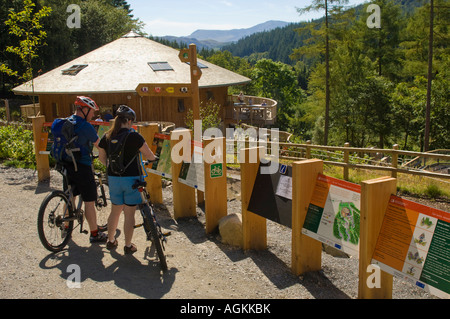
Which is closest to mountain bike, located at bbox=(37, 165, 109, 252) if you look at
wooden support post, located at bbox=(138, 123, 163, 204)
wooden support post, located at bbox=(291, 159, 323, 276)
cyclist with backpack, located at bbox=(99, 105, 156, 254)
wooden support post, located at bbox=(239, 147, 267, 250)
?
cyclist with backpack, located at bbox=(99, 105, 156, 254)

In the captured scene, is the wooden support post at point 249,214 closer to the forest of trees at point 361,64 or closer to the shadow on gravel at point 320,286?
the shadow on gravel at point 320,286

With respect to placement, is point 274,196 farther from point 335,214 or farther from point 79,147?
point 79,147

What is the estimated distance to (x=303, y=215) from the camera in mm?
4750

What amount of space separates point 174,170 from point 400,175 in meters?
10.0

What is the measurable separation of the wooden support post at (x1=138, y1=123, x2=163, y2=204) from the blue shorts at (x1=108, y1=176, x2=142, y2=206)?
8.78 feet

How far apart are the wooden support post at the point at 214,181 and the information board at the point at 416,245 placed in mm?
2883

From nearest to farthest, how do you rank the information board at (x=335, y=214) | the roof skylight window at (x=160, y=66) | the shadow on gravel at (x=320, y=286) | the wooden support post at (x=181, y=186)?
the information board at (x=335, y=214) < the shadow on gravel at (x=320, y=286) < the wooden support post at (x=181, y=186) < the roof skylight window at (x=160, y=66)

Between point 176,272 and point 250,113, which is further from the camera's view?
point 250,113

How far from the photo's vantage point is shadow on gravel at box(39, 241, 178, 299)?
4.57 m

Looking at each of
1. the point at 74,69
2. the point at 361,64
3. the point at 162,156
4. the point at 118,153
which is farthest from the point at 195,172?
the point at 361,64

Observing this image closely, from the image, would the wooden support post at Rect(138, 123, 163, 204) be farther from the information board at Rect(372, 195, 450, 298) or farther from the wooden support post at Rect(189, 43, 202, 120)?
the information board at Rect(372, 195, 450, 298)

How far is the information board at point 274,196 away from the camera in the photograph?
5.11 m

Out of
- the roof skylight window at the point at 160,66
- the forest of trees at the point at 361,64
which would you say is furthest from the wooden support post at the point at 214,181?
the roof skylight window at the point at 160,66

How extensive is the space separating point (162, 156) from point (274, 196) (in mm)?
2876
